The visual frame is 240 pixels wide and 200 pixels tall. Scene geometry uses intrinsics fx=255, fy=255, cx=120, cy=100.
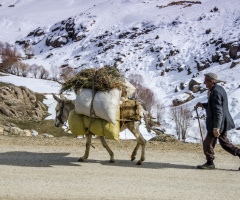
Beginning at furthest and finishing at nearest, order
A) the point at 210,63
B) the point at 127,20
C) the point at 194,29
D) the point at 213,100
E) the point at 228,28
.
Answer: the point at 127,20, the point at 194,29, the point at 228,28, the point at 210,63, the point at 213,100

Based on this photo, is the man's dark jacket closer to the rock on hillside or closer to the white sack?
the white sack

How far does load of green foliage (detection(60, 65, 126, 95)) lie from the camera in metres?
6.78

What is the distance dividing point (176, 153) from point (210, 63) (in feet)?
216

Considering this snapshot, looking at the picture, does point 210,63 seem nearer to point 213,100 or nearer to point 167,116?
point 167,116

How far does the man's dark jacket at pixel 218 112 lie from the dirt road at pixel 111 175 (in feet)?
3.74

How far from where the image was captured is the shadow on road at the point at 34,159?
6809 mm

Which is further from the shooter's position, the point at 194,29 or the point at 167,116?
the point at 194,29

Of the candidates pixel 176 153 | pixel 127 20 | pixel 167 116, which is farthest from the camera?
pixel 127 20

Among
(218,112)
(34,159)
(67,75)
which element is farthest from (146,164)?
(67,75)

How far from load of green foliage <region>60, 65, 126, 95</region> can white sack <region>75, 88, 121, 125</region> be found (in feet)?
0.45

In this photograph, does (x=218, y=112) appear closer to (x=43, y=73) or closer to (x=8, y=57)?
(x=43, y=73)

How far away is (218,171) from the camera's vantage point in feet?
20.6

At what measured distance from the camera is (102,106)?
660 cm

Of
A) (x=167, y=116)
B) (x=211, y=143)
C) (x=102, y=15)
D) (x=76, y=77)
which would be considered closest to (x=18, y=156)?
(x=76, y=77)
